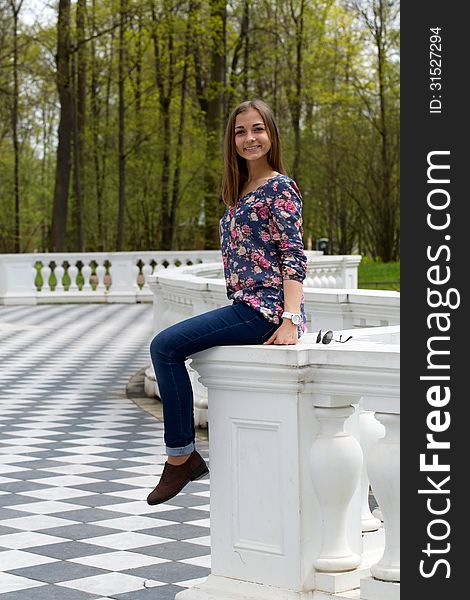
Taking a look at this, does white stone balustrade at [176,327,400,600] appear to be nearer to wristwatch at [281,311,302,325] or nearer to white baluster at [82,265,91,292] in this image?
wristwatch at [281,311,302,325]

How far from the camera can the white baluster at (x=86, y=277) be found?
2869 cm

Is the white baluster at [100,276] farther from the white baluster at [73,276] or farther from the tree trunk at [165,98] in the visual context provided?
the tree trunk at [165,98]

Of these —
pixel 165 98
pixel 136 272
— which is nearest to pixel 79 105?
pixel 165 98

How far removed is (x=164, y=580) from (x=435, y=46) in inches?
111

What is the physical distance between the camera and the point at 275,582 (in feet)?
14.2

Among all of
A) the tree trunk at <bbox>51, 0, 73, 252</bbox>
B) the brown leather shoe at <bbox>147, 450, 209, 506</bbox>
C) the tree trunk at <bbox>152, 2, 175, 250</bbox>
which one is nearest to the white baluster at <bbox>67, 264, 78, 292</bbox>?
the tree trunk at <bbox>51, 0, 73, 252</bbox>

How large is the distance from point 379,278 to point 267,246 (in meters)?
24.7

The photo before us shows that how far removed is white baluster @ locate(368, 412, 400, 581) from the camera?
3969 millimetres

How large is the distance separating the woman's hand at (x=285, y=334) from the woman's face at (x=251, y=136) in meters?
0.69

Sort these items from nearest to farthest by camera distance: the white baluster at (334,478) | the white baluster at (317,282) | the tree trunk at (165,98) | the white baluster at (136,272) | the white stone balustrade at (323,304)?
1. the white baluster at (334,478)
2. the white stone balustrade at (323,304)
3. the white baluster at (317,282)
4. the white baluster at (136,272)
5. the tree trunk at (165,98)

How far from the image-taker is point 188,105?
136 feet

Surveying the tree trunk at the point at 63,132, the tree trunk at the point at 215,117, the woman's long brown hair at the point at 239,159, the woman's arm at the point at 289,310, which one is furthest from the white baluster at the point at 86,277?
the woman's arm at the point at 289,310

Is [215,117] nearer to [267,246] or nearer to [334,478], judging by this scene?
[267,246]

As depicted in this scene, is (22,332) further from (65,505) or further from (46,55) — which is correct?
(46,55)
